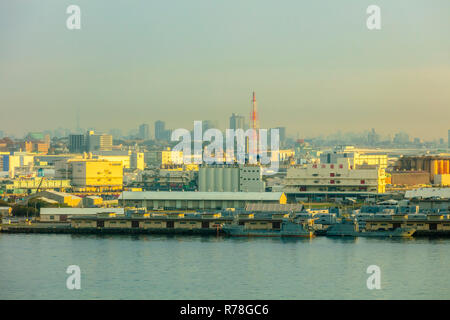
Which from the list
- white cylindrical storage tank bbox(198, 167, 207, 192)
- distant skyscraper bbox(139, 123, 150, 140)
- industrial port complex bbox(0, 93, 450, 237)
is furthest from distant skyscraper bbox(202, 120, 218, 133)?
white cylindrical storage tank bbox(198, 167, 207, 192)

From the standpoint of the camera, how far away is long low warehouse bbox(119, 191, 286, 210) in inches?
755

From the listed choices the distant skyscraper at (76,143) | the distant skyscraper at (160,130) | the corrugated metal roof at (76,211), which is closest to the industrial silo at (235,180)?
the corrugated metal roof at (76,211)

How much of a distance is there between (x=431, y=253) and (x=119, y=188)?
1581cm

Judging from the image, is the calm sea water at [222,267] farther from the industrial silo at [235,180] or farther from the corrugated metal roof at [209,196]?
the industrial silo at [235,180]

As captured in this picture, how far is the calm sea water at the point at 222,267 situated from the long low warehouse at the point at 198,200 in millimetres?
4297

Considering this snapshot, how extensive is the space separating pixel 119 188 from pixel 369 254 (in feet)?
51.0

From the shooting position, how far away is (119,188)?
27.4 metres

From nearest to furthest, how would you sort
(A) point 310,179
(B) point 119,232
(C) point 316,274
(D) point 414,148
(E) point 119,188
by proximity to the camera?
(C) point 316,274
(B) point 119,232
(A) point 310,179
(E) point 119,188
(D) point 414,148

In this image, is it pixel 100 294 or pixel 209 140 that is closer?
pixel 100 294

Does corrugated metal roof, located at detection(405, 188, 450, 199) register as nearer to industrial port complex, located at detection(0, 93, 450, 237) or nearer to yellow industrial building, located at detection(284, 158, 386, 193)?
industrial port complex, located at detection(0, 93, 450, 237)

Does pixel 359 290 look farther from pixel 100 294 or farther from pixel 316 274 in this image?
pixel 100 294

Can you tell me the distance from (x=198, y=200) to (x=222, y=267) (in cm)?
799
